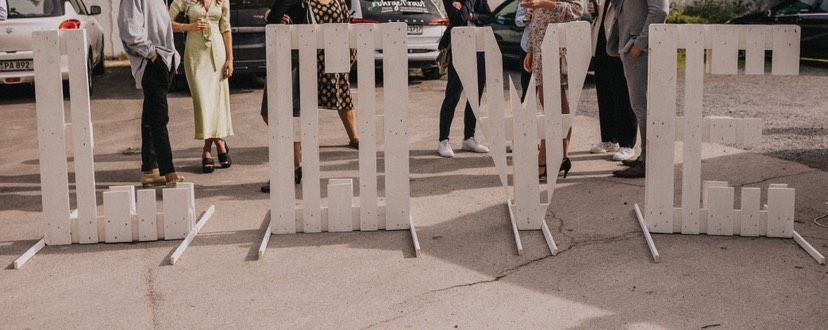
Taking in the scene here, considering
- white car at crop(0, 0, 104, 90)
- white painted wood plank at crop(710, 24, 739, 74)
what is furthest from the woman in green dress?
white car at crop(0, 0, 104, 90)

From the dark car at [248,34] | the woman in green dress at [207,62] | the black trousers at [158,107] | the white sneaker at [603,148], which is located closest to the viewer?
the black trousers at [158,107]

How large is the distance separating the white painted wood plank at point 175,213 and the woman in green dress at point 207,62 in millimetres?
2443

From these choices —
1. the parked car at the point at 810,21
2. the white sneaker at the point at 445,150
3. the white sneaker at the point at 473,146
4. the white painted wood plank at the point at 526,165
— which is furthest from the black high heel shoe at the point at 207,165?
the parked car at the point at 810,21

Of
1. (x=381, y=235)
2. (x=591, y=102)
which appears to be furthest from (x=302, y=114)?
(x=591, y=102)

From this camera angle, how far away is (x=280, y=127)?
23.0 feet

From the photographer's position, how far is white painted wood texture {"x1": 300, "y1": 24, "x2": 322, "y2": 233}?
22.6 ft

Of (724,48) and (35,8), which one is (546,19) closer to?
(724,48)

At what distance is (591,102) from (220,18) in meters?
6.33

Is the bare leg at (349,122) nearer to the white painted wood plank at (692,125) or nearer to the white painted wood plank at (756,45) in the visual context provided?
the white painted wood plank at (692,125)

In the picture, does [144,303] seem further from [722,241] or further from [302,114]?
[722,241]

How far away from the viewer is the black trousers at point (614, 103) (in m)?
9.98

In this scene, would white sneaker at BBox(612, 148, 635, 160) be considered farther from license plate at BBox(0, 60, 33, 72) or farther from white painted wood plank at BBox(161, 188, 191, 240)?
license plate at BBox(0, 60, 33, 72)

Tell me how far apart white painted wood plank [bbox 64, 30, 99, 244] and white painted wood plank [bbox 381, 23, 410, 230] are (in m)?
1.78

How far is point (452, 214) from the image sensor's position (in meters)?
7.79
